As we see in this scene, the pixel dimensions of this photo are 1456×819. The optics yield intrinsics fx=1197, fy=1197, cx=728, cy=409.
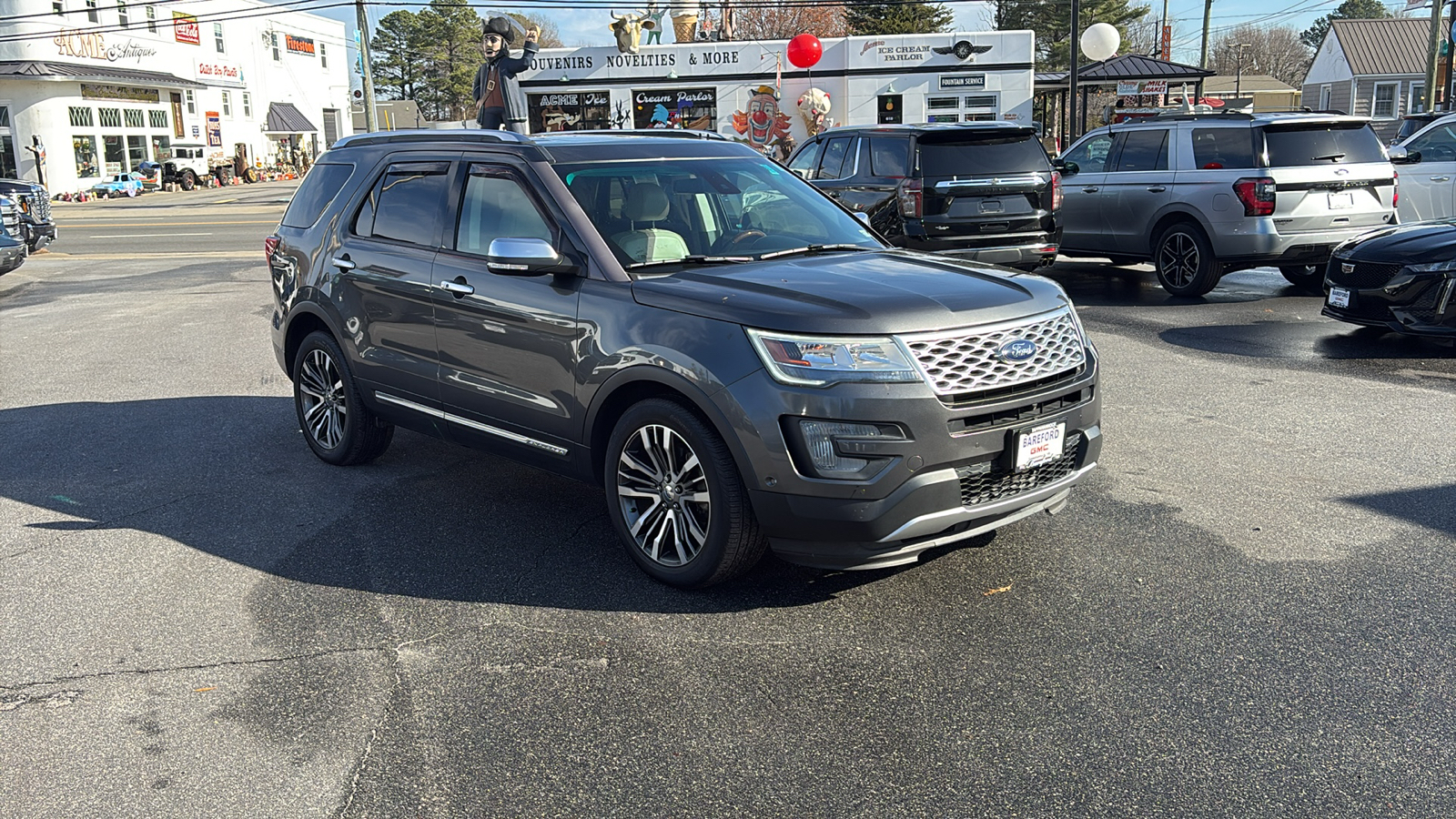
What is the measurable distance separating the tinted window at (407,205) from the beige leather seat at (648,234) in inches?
42.7

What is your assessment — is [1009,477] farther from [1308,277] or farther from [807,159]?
[807,159]

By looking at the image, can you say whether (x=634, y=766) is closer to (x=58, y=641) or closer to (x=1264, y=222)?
(x=58, y=641)

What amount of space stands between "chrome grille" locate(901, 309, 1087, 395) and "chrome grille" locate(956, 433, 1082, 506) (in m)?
0.30

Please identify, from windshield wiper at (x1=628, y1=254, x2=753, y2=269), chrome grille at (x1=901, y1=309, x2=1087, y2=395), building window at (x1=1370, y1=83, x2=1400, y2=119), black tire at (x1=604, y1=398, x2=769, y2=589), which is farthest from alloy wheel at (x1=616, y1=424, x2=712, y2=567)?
building window at (x1=1370, y1=83, x2=1400, y2=119)

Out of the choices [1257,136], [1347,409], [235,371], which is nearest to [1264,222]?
[1257,136]

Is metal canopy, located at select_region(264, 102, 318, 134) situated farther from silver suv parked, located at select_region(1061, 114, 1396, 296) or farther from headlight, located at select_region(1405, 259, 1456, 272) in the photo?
headlight, located at select_region(1405, 259, 1456, 272)

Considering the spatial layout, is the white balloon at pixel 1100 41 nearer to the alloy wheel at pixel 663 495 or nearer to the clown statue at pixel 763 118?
the clown statue at pixel 763 118

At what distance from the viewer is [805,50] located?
32.8 m

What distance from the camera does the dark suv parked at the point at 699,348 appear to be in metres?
4.29

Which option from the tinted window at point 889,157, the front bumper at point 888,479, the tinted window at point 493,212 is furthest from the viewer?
the tinted window at point 889,157

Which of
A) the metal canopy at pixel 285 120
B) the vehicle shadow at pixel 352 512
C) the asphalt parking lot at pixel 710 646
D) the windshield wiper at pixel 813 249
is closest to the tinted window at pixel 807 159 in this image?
the asphalt parking lot at pixel 710 646

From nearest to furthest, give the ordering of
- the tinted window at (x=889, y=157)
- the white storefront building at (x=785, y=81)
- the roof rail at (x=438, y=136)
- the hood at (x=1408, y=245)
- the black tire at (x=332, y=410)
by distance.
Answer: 1. the roof rail at (x=438, y=136)
2. the black tire at (x=332, y=410)
3. the hood at (x=1408, y=245)
4. the tinted window at (x=889, y=157)
5. the white storefront building at (x=785, y=81)

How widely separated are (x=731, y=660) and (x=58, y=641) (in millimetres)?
2537

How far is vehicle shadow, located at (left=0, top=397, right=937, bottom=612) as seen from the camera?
16.2 ft
